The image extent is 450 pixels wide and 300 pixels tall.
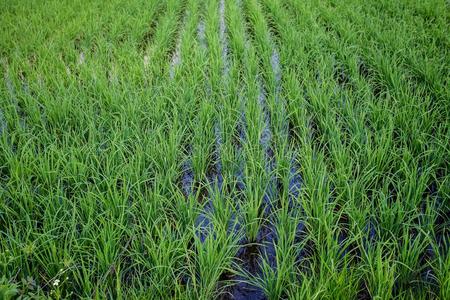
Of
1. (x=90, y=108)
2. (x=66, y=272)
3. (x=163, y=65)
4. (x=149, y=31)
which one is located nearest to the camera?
(x=66, y=272)

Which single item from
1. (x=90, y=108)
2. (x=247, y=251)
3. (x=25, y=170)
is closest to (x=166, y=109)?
(x=90, y=108)

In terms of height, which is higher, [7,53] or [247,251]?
[7,53]

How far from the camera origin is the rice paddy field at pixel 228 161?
165cm

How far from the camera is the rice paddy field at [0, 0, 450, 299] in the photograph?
1.65 meters

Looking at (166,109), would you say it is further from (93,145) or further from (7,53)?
(7,53)

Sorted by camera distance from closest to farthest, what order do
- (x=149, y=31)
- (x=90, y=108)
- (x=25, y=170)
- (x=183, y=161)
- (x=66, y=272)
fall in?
1. (x=66, y=272)
2. (x=25, y=170)
3. (x=183, y=161)
4. (x=90, y=108)
5. (x=149, y=31)

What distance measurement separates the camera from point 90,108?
2.85 meters

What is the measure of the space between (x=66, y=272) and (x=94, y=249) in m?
0.15

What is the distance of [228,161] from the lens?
7.90ft

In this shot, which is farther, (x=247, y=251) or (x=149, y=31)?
(x=149, y=31)

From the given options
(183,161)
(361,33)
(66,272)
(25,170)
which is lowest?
(361,33)

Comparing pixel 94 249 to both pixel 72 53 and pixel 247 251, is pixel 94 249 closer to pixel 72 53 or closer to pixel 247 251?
pixel 247 251

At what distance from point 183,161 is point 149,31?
3412 mm

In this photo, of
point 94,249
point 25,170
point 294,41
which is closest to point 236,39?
point 294,41
